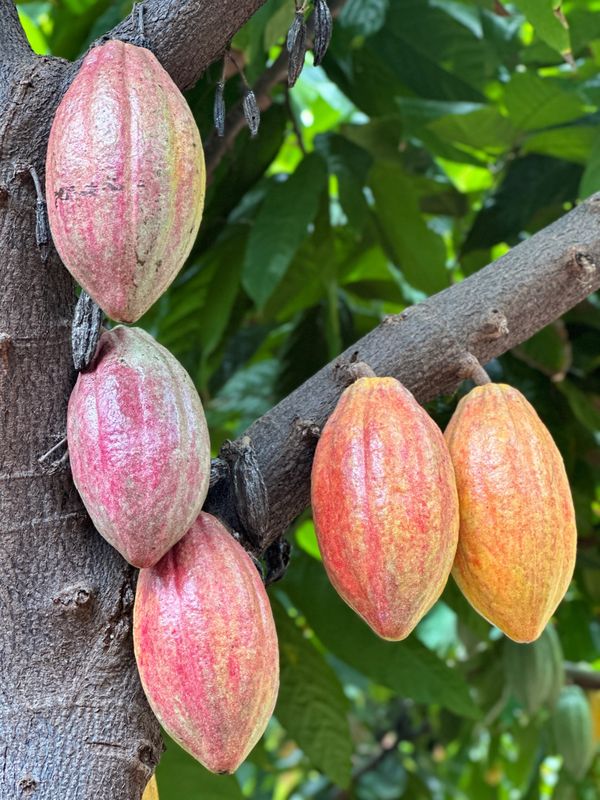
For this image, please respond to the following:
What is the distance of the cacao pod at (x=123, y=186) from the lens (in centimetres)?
62

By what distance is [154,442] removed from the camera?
0.63 meters

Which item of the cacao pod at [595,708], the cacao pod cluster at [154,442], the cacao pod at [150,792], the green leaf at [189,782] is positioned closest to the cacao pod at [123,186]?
the cacao pod cluster at [154,442]

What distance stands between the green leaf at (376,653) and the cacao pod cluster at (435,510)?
442 millimetres

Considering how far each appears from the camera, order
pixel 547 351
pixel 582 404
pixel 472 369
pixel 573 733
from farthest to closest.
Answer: pixel 573 733, pixel 582 404, pixel 547 351, pixel 472 369

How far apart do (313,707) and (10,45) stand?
2.67ft

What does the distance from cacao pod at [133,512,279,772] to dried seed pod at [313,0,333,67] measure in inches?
16.3

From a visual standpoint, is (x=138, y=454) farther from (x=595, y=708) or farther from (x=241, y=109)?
(x=595, y=708)

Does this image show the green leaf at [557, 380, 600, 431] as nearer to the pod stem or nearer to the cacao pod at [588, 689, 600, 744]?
the pod stem

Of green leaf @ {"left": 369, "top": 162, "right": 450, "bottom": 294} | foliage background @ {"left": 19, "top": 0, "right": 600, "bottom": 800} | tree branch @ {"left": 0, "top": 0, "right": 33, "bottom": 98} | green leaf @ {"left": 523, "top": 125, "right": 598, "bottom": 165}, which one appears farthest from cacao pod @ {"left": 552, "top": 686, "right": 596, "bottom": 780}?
tree branch @ {"left": 0, "top": 0, "right": 33, "bottom": 98}

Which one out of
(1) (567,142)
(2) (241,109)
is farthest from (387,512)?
(1) (567,142)

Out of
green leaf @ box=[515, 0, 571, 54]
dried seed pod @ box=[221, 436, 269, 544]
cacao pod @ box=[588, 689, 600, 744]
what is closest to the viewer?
dried seed pod @ box=[221, 436, 269, 544]

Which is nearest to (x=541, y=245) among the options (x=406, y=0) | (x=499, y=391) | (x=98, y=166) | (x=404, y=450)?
(x=499, y=391)

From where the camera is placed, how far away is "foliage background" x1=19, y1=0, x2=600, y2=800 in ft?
3.85

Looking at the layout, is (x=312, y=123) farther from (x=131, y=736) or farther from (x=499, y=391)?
(x=131, y=736)
